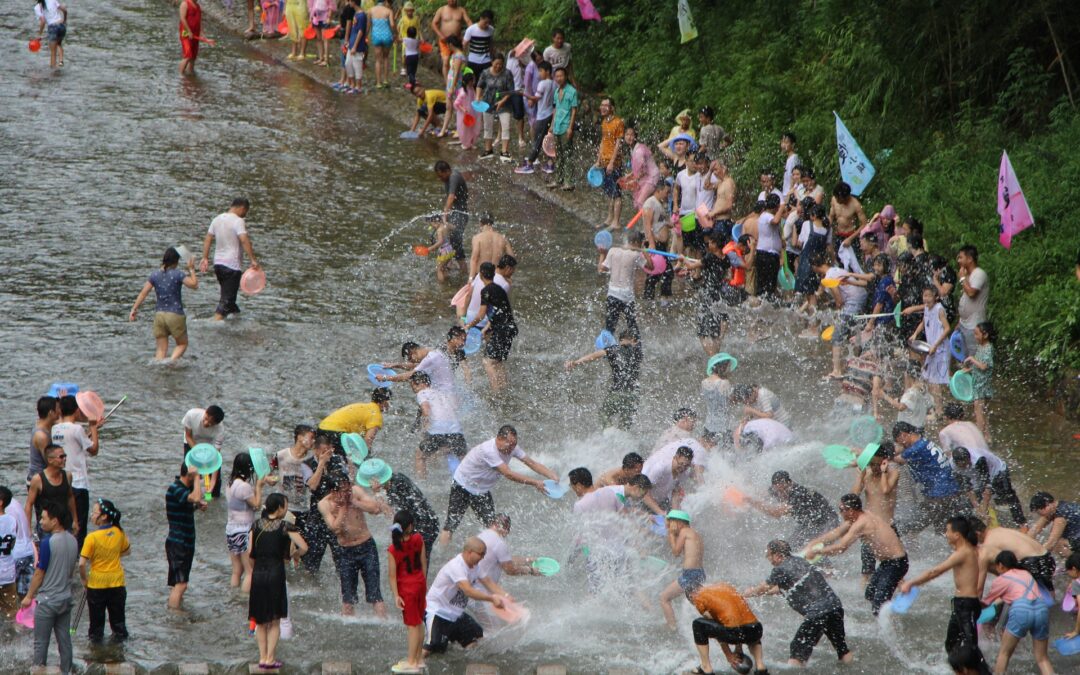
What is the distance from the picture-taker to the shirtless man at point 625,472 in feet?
37.9

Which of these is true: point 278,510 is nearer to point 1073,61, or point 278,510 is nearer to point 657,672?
point 657,672

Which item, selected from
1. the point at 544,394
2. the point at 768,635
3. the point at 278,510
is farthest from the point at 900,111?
the point at 278,510

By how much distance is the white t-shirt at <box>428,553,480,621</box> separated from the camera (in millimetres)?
10508

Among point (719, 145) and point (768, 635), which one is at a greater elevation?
point (719, 145)

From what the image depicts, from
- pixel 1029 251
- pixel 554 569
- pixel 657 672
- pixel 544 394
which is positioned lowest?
pixel 657 672

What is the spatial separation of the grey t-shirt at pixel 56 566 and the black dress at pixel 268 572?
1273 millimetres

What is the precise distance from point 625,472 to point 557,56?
11.1 metres

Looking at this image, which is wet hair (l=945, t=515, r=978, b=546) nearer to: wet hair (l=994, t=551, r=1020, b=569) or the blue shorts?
wet hair (l=994, t=551, r=1020, b=569)

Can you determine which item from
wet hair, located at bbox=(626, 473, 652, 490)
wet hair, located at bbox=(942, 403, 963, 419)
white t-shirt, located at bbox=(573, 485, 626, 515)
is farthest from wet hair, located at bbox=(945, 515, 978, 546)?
white t-shirt, located at bbox=(573, 485, 626, 515)

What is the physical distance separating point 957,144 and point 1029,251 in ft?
8.28

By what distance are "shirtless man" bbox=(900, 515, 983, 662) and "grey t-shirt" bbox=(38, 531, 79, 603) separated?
6088 mm

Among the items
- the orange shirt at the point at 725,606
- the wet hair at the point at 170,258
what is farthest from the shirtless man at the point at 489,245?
the orange shirt at the point at 725,606

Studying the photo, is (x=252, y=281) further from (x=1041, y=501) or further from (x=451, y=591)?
(x=1041, y=501)

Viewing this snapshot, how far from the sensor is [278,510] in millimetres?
10242
